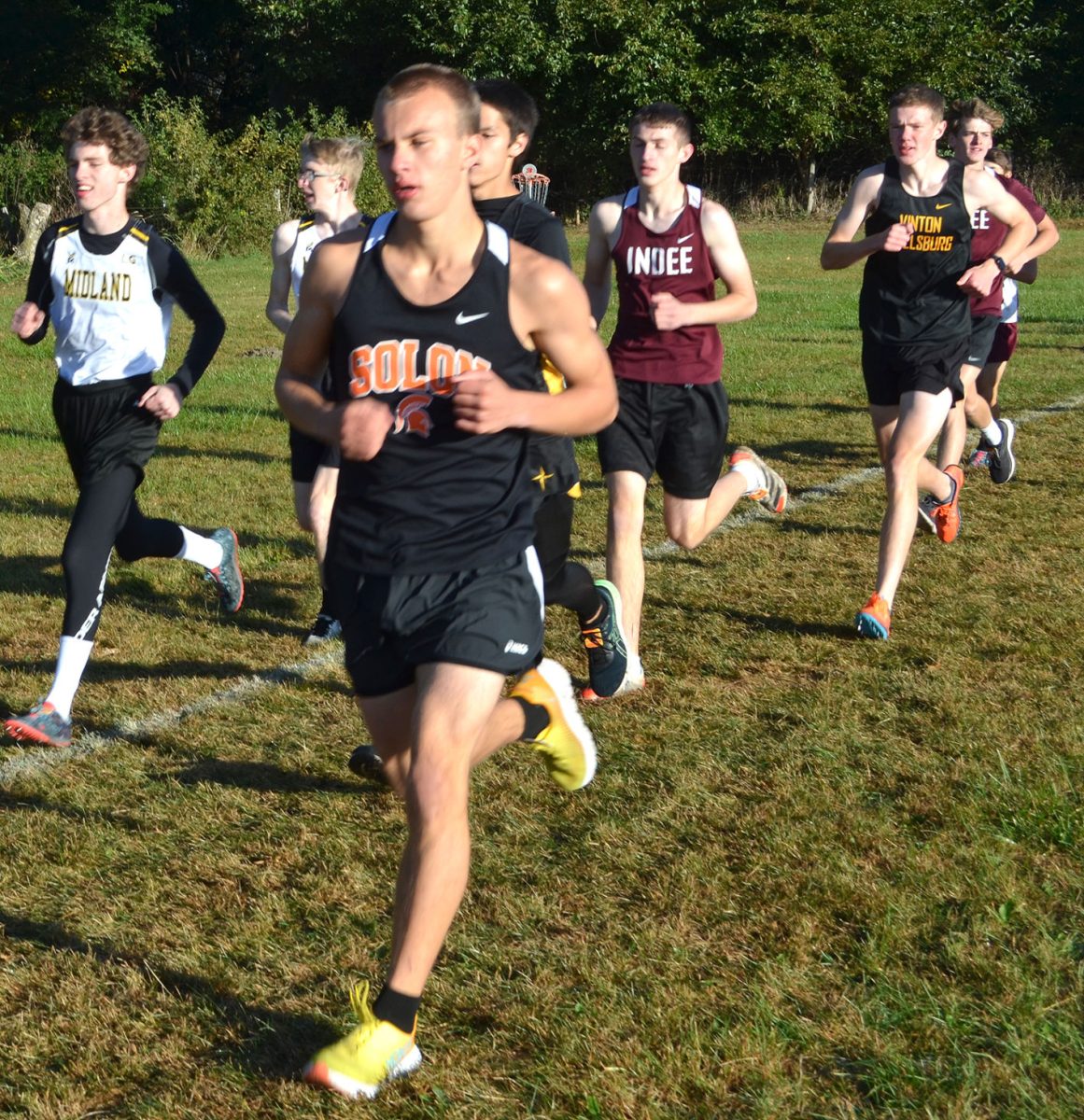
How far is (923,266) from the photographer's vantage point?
686 cm

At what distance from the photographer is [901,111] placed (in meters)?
6.45

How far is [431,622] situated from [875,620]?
355 cm

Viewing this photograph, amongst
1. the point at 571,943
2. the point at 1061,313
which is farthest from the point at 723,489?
the point at 1061,313

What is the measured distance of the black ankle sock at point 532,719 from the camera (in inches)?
157

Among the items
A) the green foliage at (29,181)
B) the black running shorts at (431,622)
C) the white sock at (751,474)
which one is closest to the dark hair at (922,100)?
the white sock at (751,474)

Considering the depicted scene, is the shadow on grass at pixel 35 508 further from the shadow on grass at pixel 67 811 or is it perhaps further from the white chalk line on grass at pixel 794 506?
the shadow on grass at pixel 67 811

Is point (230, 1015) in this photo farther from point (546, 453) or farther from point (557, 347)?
point (546, 453)

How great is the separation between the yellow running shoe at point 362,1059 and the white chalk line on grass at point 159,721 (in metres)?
2.31

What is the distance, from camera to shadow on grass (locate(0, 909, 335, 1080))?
11.0 ft

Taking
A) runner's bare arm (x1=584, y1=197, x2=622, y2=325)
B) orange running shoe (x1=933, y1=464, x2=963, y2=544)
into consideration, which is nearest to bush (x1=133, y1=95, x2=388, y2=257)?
orange running shoe (x1=933, y1=464, x2=963, y2=544)

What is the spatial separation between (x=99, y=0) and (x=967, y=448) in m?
38.3

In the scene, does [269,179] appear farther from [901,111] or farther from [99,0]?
[901,111]

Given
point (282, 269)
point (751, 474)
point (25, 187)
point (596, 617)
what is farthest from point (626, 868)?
point (25, 187)

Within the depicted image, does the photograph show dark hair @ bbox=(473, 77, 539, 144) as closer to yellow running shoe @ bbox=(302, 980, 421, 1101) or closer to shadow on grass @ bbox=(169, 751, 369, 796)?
shadow on grass @ bbox=(169, 751, 369, 796)
